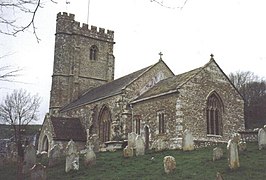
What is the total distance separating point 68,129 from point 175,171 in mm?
17562

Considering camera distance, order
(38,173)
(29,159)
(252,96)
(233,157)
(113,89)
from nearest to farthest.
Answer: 1. (233,157)
2. (38,173)
3. (29,159)
4. (113,89)
5. (252,96)

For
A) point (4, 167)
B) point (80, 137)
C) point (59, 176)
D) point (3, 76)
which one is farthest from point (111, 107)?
point (3, 76)

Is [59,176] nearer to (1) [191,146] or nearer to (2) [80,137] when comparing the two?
(1) [191,146]

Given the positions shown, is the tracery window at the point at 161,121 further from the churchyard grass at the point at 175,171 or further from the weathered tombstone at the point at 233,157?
the weathered tombstone at the point at 233,157

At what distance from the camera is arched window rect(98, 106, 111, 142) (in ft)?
86.4

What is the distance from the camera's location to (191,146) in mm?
16891

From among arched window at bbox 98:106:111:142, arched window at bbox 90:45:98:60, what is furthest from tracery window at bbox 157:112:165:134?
arched window at bbox 90:45:98:60

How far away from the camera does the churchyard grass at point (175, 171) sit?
11102mm

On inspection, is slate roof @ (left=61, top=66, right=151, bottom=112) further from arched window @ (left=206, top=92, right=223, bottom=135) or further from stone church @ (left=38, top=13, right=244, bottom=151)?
arched window @ (left=206, top=92, right=223, bottom=135)

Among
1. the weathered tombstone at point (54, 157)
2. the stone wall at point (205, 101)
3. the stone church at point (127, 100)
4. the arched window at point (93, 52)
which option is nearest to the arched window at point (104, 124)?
the stone church at point (127, 100)

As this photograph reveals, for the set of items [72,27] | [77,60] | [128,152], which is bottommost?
[128,152]

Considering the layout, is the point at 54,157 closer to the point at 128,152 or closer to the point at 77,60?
the point at 128,152

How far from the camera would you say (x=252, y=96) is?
1768 inches

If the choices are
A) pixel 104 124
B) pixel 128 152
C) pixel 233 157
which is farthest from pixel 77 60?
pixel 233 157
